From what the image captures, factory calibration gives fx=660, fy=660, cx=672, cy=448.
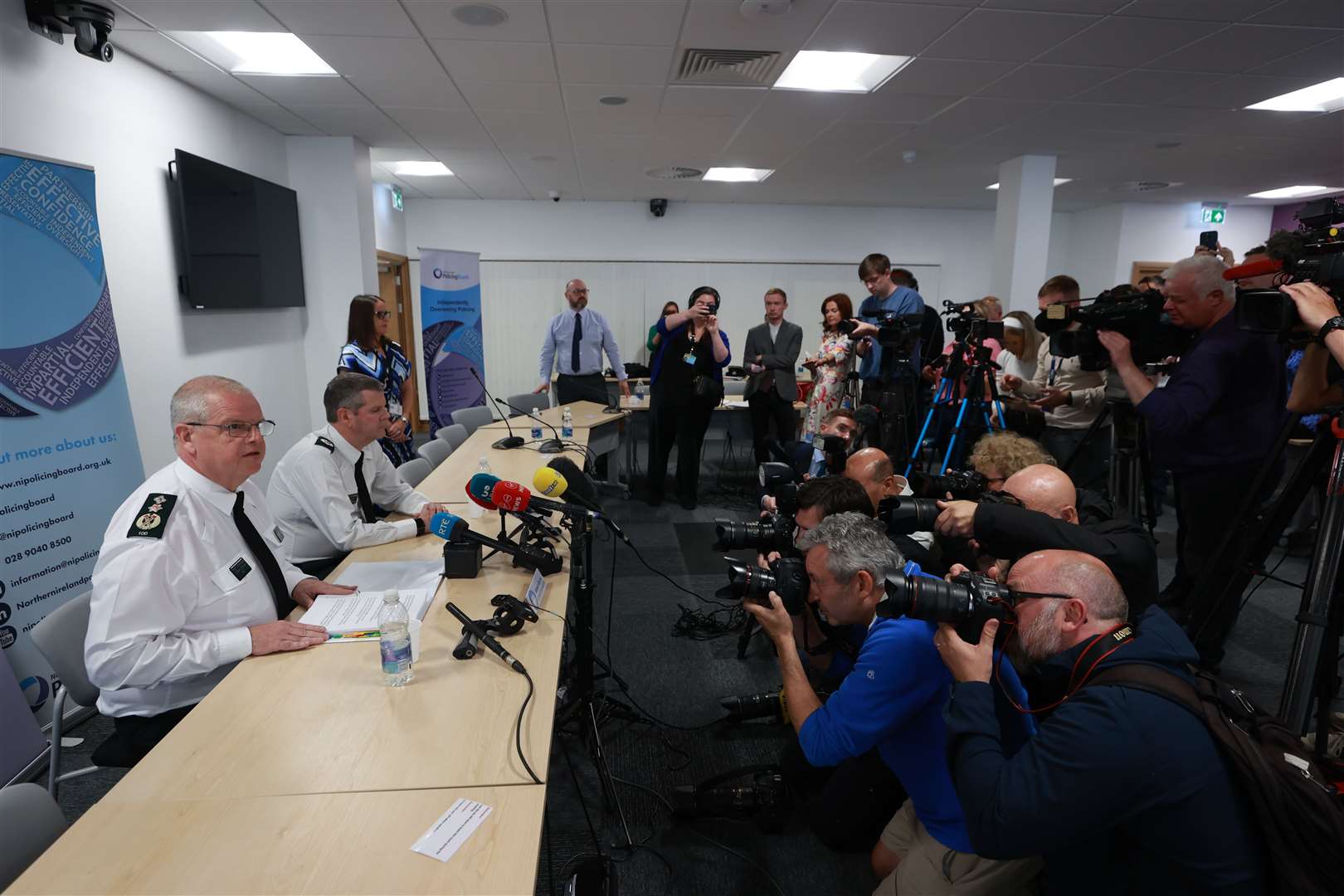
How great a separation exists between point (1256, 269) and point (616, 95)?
10.9ft

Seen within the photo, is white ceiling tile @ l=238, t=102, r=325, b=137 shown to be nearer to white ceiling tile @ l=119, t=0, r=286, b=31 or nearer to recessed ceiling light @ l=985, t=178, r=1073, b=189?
white ceiling tile @ l=119, t=0, r=286, b=31

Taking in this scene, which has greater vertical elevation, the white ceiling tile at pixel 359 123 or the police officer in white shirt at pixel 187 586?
the white ceiling tile at pixel 359 123

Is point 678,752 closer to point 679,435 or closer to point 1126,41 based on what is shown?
point 679,435

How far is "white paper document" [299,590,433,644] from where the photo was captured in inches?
66.5

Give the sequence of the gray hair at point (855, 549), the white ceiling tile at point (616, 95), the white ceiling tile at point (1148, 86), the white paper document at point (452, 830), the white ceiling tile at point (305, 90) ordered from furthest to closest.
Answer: the white ceiling tile at point (616, 95) < the white ceiling tile at point (305, 90) < the white ceiling tile at point (1148, 86) < the gray hair at point (855, 549) < the white paper document at point (452, 830)

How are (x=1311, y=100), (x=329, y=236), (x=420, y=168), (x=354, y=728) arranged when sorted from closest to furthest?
(x=354, y=728) → (x=1311, y=100) → (x=329, y=236) → (x=420, y=168)

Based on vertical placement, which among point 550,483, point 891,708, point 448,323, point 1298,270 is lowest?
point 891,708

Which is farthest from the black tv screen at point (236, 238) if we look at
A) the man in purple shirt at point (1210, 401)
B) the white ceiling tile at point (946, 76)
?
the man in purple shirt at point (1210, 401)

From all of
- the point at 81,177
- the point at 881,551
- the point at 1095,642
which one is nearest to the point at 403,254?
the point at 81,177

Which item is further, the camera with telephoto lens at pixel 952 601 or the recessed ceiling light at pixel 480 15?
the recessed ceiling light at pixel 480 15

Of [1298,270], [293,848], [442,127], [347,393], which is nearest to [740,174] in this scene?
[442,127]

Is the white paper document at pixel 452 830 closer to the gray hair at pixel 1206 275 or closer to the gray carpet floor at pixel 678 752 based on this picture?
the gray carpet floor at pixel 678 752

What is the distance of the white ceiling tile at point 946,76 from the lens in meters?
3.44

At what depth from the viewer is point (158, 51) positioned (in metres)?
3.33
